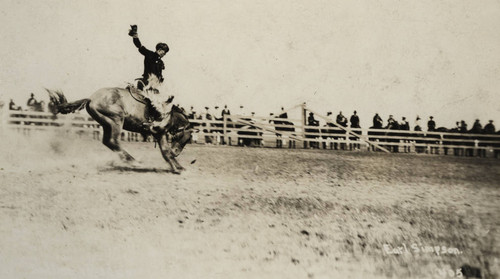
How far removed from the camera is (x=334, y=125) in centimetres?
337

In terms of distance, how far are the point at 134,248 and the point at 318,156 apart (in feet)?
5.00

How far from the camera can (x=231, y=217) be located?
119 inches

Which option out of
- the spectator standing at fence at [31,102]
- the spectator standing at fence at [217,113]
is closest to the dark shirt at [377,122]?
the spectator standing at fence at [217,113]

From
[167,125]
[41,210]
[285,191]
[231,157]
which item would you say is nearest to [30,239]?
[41,210]

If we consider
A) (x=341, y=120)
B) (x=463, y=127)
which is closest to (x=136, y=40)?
(x=341, y=120)

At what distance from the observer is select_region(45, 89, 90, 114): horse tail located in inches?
121

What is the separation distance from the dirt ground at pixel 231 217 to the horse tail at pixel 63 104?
19 cm

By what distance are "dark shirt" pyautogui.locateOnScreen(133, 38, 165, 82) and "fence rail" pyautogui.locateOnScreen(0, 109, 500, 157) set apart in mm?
455

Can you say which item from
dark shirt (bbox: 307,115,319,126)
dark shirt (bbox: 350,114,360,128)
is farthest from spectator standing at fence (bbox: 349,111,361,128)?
dark shirt (bbox: 307,115,319,126)

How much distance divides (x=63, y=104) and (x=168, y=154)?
816 millimetres

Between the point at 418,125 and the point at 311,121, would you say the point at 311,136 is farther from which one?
the point at 418,125

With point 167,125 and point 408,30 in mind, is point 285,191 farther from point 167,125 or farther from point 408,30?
point 408,30

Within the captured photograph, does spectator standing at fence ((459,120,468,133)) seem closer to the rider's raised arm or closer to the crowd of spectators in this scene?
the crowd of spectators

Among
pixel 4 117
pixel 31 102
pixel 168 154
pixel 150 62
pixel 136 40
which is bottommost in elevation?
pixel 168 154
